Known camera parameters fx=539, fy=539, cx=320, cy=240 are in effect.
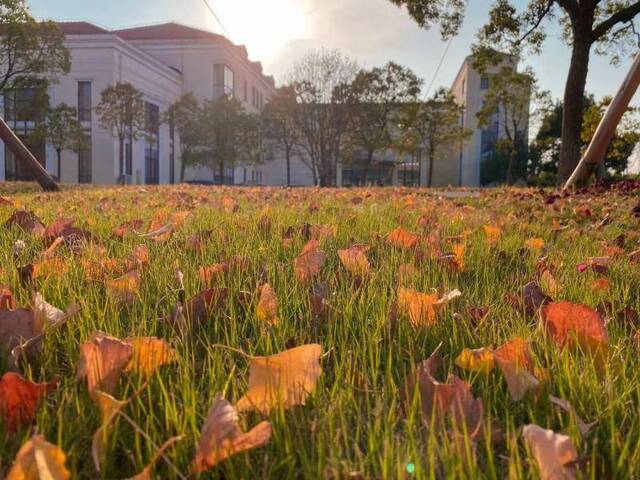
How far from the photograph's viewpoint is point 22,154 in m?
7.70

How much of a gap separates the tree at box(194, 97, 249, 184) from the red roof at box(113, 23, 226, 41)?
13165mm

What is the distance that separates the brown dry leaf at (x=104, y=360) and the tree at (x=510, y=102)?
16.6 m

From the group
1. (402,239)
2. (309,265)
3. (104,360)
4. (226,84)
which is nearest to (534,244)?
(402,239)

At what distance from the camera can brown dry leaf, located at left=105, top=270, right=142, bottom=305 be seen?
5.02 ft

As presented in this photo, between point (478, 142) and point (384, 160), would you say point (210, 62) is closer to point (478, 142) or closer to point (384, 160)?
point (384, 160)

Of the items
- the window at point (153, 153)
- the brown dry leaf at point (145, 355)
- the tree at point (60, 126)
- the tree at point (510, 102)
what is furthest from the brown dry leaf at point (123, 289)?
→ the window at point (153, 153)

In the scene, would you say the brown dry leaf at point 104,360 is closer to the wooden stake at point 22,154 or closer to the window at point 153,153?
the wooden stake at point 22,154

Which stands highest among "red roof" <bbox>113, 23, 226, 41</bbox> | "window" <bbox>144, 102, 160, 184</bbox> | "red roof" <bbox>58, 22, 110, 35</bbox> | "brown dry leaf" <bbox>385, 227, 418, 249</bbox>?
"red roof" <bbox>113, 23, 226, 41</bbox>

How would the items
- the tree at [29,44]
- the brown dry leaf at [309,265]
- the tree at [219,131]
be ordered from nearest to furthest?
1. the brown dry leaf at [309,265]
2. the tree at [29,44]
3. the tree at [219,131]

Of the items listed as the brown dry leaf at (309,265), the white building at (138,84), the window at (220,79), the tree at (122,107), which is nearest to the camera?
the brown dry leaf at (309,265)

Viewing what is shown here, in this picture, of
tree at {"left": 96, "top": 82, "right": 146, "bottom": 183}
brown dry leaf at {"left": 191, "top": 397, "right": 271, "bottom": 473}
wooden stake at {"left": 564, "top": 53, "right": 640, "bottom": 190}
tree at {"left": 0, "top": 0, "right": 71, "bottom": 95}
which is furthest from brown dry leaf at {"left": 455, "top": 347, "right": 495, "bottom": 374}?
tree at {"left": 96, "top": 82, "right": 146, "bottom": 183}

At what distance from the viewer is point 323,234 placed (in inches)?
111

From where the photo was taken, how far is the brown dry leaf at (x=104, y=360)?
37.3 inches

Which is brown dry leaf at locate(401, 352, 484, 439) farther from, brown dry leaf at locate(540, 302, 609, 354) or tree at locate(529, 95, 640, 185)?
tree at locate(529, 95, 640, 185)
